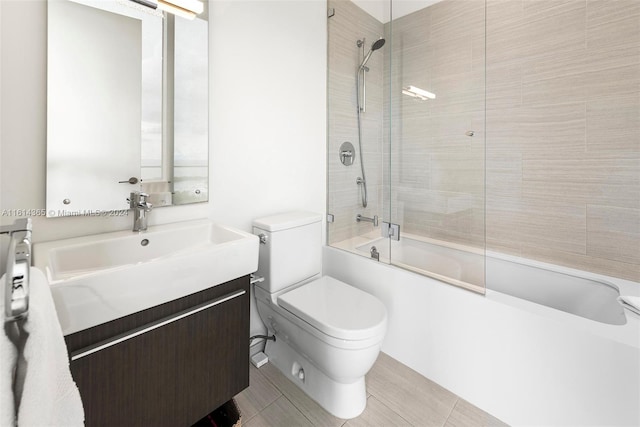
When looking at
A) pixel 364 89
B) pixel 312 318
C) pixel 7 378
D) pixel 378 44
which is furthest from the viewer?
pixel 364 89

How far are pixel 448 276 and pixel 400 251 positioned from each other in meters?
0.30

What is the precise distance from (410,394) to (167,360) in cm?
117

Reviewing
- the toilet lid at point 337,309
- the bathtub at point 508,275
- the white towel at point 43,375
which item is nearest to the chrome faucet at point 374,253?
the bathtub at point 508,275

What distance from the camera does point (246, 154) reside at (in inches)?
66.7

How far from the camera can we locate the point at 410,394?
5.07 feet

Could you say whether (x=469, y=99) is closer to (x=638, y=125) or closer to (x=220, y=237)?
(x=638, y=125)

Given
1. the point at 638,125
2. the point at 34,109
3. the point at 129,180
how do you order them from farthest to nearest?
the point at 638,125 → the point at 129,180 → the point at 34,109

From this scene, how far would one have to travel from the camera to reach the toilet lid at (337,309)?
1.30 meters

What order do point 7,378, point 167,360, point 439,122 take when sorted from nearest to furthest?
point 7,378, point 167,360, point 439,122

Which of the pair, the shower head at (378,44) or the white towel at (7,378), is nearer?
the white towel at (7,378)

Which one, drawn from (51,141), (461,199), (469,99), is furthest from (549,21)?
(51,141)

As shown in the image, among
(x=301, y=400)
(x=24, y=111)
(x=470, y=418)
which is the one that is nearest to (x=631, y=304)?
(x=470, y=418)

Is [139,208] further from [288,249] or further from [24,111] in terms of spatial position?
[288,249]

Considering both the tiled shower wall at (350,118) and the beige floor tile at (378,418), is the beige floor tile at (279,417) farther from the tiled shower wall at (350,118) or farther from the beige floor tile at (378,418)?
the tiled shower wall at (350,118)
